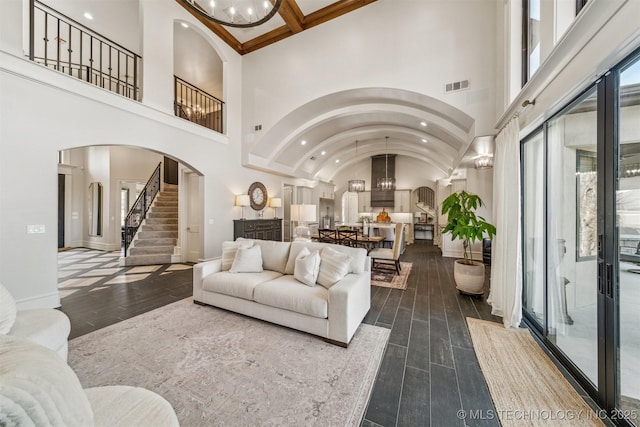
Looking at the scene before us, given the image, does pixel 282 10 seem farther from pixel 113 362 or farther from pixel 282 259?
pixel 113 362

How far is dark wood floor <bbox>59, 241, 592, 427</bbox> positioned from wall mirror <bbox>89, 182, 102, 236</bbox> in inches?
114

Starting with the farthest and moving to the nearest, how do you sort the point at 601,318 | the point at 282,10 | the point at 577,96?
the point at 282,10
the point at 577,96
the point at 601,318

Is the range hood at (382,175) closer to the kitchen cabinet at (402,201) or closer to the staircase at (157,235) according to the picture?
the kitchen cabinet at (402,201)

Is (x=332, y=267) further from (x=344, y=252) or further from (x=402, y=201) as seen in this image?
(x=402, y=201)

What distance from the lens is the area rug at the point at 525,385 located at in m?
1.58

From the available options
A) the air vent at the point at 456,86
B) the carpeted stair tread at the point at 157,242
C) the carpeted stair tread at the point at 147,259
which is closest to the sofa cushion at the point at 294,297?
the air vent at the point at 456,86

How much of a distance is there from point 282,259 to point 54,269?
3.21 m

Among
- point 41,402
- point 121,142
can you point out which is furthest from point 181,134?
point 41,402

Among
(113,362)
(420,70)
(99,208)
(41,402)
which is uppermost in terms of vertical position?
(420,70)

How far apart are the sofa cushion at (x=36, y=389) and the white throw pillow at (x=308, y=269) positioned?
209cm

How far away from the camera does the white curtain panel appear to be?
279cm

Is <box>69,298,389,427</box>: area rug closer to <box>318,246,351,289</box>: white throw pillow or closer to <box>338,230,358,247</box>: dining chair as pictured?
<box>318,246,351,289</box>: white throw pillow

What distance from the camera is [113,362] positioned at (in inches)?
81.9

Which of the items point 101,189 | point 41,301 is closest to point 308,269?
point 41,301
